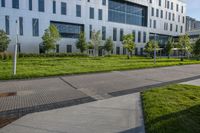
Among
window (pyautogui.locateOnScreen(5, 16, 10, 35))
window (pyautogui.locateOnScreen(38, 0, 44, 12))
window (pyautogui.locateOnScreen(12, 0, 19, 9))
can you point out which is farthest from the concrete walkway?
window (pyautogui.locateOnScreen(38, 0, 44, 12))

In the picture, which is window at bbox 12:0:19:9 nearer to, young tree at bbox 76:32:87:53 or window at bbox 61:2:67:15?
window at bbox 61:2:67:15

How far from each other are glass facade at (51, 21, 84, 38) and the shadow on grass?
40.8 metres

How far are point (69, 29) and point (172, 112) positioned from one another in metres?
41.7

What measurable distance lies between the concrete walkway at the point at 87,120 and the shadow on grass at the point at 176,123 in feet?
1.04

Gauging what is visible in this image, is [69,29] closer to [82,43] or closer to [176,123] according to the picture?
[82,43]

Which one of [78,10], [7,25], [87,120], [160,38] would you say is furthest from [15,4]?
[160,38]

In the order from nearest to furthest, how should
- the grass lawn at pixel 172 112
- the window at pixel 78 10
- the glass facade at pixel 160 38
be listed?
the grass lawn at pixel 172 112, the window at pixel 78 10, the glass facade at pixel 160 38

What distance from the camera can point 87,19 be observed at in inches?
1829

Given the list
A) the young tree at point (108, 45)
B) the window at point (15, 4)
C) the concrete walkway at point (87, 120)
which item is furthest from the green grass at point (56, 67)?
the young tree at point (108, 45)

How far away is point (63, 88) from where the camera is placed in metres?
9.65

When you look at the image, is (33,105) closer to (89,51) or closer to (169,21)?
(89,51)

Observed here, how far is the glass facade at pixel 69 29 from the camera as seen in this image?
144 ft

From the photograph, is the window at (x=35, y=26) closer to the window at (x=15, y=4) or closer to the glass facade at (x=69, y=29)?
the window at (x=15, y=4)

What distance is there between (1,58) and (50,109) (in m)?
24.6
